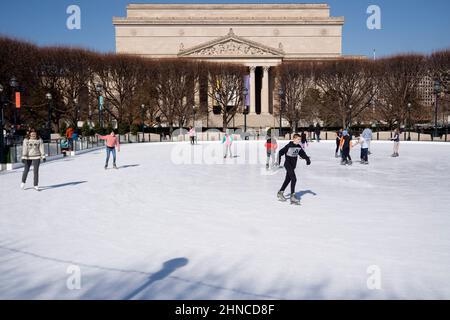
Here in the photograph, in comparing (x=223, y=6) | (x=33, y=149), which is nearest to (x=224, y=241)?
(x=33, y=149)

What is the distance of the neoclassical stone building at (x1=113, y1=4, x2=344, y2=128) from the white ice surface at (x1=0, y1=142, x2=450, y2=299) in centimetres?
6006

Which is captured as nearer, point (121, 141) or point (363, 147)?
point (363, 147)

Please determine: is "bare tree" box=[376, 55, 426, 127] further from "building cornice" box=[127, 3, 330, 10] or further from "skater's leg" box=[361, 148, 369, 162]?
"building cornice" box=[127, 3, 330, 10]

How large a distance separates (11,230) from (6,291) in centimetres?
275

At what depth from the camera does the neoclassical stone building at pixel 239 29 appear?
71188 mm

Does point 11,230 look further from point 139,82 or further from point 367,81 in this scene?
point 367,81

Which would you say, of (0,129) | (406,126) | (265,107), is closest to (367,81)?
(406,126)

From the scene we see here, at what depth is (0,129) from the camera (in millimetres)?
17938

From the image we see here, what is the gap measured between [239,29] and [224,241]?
2751 inches

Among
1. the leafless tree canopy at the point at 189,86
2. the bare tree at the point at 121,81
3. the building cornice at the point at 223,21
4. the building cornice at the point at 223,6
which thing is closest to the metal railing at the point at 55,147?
the leafless tree canopy at the point at 189,86

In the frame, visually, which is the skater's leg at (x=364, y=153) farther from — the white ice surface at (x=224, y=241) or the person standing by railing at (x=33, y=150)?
the person standing by railing at (x=33, y=150)

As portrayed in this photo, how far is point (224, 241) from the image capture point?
6066mm

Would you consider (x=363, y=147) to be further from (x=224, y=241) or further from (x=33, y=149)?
(x=224, y=241)

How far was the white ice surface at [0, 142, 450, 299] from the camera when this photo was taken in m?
4.44
